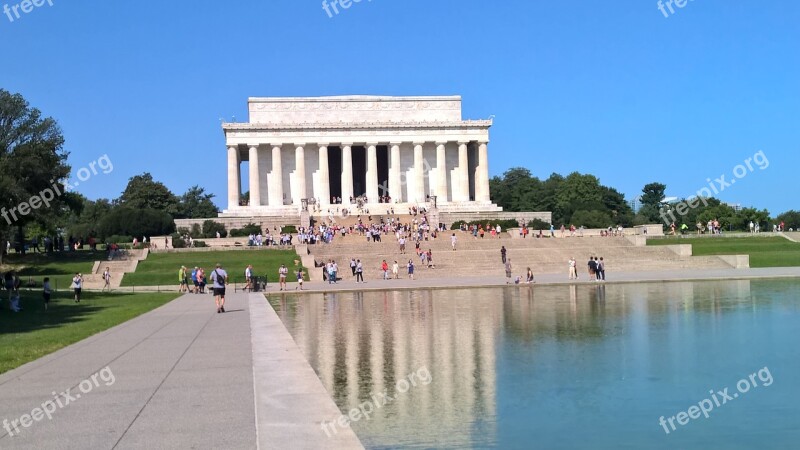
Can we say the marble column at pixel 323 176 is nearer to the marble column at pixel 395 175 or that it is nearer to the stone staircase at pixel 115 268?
the marble column at pixel 395 175

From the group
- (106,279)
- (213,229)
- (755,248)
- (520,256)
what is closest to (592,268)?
(520,256)

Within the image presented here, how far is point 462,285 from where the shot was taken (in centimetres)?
3638

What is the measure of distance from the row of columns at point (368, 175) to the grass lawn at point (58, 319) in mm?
43749

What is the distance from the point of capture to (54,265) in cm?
4950

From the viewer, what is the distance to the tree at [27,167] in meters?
44.6

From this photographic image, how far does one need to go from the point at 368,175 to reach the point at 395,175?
2.72 meters

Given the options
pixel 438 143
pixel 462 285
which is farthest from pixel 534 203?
pixel 462 285

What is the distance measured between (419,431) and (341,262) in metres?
40.4

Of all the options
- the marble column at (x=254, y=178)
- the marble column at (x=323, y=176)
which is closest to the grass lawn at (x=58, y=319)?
the marble column at (x=254, y=178)

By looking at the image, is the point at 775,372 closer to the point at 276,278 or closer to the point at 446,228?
the point at 276,278

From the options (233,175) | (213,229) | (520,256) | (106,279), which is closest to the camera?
(106,279)

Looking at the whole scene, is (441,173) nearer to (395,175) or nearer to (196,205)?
(395,175)

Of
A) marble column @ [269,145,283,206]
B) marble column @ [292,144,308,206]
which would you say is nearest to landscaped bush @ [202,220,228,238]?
marble column @ [269,145,283,206]

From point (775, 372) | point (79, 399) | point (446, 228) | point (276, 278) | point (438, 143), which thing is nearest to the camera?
point (79, 399)
